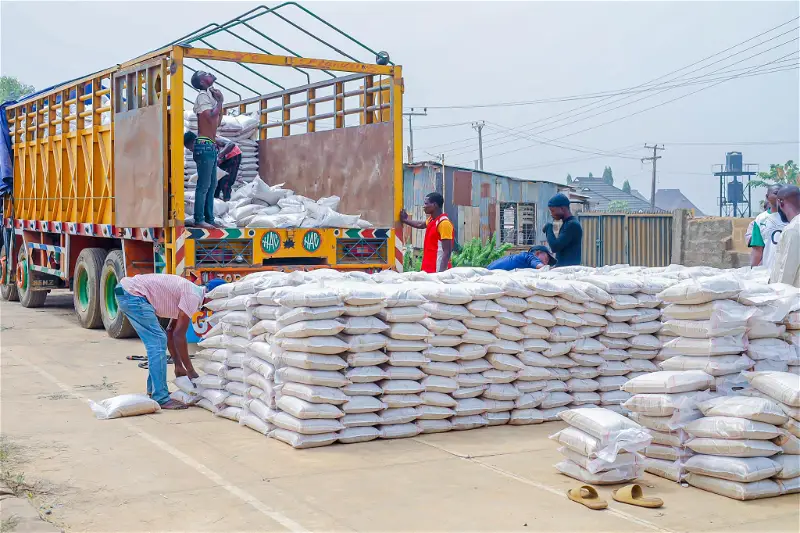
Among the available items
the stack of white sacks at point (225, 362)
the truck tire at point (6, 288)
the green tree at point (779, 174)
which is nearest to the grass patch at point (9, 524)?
the stack of white sacks at point (225, 362)

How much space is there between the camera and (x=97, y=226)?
1174 centimetres

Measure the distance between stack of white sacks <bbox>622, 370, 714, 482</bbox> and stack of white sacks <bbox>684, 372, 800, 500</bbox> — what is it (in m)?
0.10

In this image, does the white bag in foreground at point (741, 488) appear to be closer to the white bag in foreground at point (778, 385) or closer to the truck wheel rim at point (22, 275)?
the white bag in foreground at point (778, 385)

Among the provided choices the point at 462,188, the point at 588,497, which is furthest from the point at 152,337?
the point at 462,188

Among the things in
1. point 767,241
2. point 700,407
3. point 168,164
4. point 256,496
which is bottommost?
point 256,496

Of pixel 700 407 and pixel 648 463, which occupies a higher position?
pixel 700 407

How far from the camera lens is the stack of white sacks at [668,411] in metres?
5.48

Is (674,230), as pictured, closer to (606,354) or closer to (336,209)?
(336,209)

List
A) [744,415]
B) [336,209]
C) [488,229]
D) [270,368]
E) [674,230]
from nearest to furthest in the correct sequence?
[744,415], [270,368], [336,209], [674,230], [488,229]

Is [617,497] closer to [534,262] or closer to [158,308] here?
[534,262]

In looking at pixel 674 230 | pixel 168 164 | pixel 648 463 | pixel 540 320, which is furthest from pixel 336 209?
pixel 674 230

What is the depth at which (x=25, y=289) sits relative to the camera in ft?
49.9

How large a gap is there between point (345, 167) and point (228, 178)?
5.13ft

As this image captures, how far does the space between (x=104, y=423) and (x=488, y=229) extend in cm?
1797
